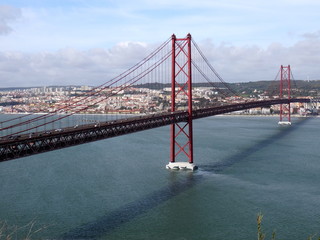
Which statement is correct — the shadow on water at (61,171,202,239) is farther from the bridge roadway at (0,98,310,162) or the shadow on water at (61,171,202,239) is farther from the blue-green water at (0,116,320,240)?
the bridge roadway at (0,98,310,162)

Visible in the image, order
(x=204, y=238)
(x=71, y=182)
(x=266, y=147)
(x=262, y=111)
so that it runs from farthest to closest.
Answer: (x=262, y=111)
(x=266, y=147)
(x=71, y=182)
(x=204, y=238)

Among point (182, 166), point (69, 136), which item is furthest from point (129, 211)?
point (182, 166)

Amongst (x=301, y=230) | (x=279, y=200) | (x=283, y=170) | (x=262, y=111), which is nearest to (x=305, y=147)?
(x=283, y=170)

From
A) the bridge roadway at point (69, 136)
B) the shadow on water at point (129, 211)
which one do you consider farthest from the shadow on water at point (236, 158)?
the bridge roadway at point (69, 136)

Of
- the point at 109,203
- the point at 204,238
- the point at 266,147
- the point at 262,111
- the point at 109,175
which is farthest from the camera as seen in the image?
the point at 262,111

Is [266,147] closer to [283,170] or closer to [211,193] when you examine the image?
[283,170]

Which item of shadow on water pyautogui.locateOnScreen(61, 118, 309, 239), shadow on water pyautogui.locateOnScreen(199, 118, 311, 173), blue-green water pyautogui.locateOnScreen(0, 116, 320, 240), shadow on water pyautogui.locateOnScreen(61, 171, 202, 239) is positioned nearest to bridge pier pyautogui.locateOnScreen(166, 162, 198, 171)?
blue-green water pyautogui.locateOnScreen(0, 116, 320, 240)
